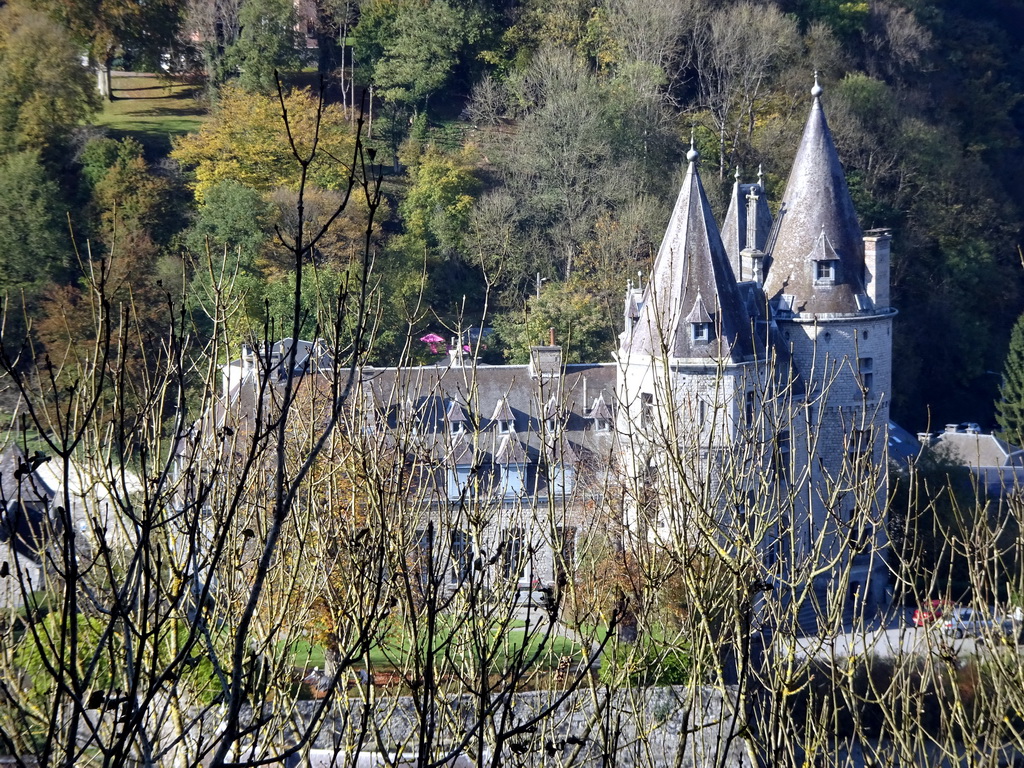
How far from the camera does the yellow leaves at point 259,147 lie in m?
33.4

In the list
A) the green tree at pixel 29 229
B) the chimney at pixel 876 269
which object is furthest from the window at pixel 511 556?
the green tree at pixel 29 229

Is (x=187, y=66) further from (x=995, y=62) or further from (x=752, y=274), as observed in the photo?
(x=995, y=62)

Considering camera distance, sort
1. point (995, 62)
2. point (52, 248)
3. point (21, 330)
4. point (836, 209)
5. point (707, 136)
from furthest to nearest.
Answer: point (995, 62), point (707, 136), point (52, 248), point (21, 330), point (836, 209)

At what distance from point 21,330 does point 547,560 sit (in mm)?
12303

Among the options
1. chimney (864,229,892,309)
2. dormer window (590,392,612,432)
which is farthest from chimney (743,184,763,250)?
dormer window (590,392,612,432)

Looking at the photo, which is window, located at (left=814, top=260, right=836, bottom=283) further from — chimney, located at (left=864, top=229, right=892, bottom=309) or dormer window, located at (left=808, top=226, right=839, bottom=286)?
chimney, located at (left=864, top=229, right=892, bottom=309)

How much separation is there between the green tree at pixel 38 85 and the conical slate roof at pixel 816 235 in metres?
Result: 19.0

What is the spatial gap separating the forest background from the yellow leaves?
0.08 m

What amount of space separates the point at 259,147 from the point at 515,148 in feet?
23.7

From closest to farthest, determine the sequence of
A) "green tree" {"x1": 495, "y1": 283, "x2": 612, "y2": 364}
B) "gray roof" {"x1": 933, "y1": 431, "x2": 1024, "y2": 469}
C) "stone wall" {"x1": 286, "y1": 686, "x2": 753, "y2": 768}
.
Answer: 1. "stone wall" {"x1": 286, "y1": 686, "x2": 753, "y2": 768}
2. "gray roof" {"x1": 933, "y1": 431, "x2": 1024, "y2": 469}
3. "green tree" {"x1": 495, "y1": 283, "x2": 612, "y2": 364}

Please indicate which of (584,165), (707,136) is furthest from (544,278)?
(707,136)

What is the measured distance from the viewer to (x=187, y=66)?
131ft

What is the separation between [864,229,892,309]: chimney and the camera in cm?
2258

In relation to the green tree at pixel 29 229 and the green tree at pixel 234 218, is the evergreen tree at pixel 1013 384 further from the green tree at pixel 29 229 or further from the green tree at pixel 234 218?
the green tree at pixel 29 229
